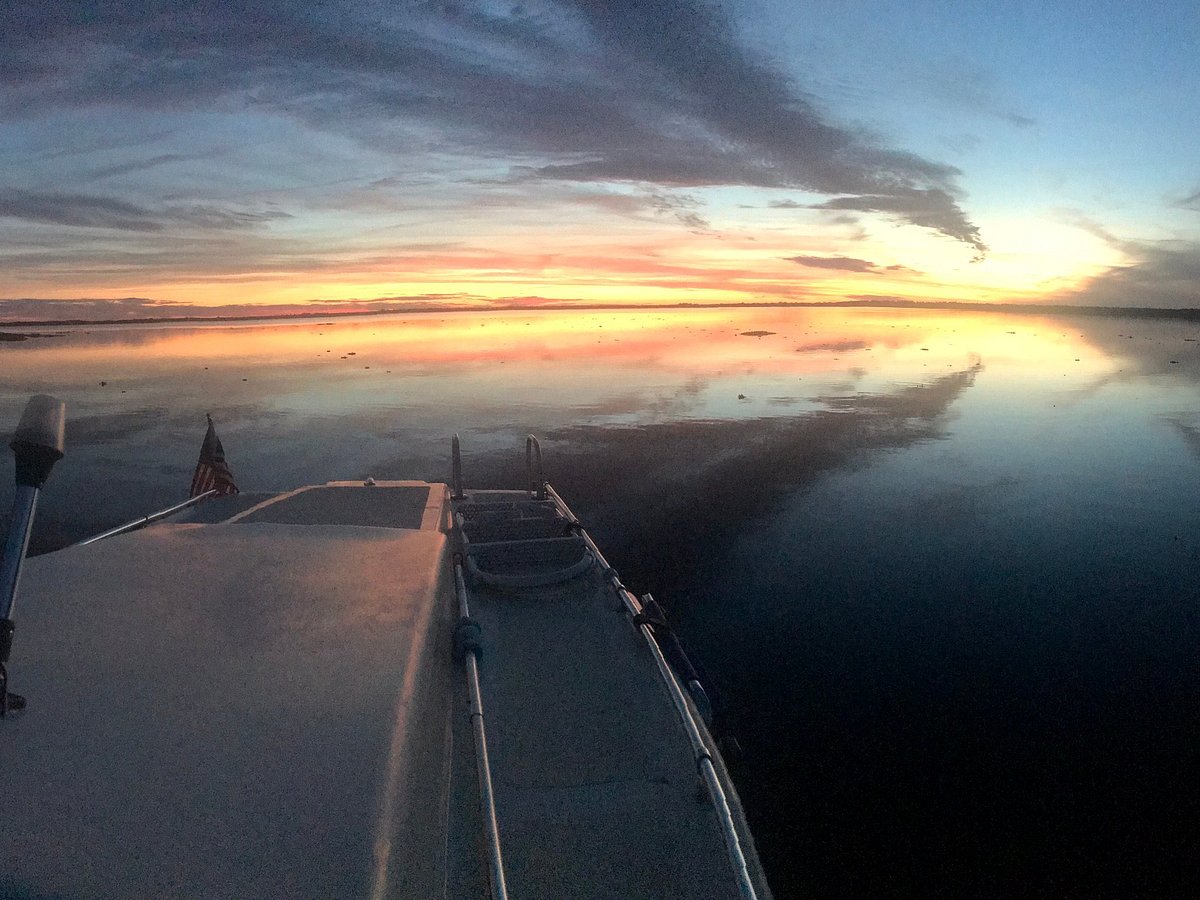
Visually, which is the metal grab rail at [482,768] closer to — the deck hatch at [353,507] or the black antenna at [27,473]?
the black antenna at [27,473]

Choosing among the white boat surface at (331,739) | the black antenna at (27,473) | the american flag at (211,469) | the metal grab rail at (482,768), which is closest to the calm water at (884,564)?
the white boat surface at (331,739)

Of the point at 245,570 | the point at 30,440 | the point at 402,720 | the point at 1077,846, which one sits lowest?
the point at 1077,846

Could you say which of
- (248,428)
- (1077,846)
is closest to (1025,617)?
(1077,846)

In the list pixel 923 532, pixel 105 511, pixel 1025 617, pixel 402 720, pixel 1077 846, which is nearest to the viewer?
pixel 402 720

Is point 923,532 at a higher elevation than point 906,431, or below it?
below

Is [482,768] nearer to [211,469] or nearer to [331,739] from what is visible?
[331,739]

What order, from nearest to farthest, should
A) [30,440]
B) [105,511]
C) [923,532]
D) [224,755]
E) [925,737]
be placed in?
[30,440] < [224,755] < [925,737] < [923,532] < [105,511]

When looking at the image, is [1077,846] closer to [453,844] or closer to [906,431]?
[453,844]

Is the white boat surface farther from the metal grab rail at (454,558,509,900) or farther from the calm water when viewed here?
the calm water
